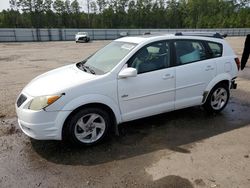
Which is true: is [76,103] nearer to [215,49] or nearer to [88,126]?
[88,126]

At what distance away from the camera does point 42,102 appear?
329 cm

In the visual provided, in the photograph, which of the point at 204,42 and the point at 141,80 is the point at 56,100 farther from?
the point at 204,42

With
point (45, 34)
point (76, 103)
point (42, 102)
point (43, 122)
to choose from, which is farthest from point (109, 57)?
point (45, 34)

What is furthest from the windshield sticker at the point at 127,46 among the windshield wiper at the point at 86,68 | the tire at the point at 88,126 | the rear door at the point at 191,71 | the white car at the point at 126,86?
the tire at the point at 88,126

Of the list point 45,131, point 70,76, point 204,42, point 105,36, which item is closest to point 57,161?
point 45,131

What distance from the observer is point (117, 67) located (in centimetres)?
371

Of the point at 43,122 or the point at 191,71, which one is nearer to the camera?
the point at 43,122

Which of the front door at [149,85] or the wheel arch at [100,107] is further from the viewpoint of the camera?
the front door at [149,85]

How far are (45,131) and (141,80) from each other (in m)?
1.67

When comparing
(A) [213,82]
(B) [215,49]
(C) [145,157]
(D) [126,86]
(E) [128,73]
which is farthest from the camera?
(B) [215,49]

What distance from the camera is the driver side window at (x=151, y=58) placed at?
3.90 meters

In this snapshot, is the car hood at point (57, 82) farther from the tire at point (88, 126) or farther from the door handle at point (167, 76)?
the door handle at point (167, 76)

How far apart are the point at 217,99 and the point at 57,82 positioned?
129 inches

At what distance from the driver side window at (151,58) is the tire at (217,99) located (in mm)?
1328
